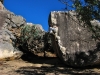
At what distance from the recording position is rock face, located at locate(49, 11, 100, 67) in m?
9.78

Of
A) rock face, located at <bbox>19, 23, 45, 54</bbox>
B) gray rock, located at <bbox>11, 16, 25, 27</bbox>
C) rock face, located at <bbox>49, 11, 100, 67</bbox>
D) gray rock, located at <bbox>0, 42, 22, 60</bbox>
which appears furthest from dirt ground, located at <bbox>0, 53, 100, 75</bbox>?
gray rock, located at <bbox>11, 16, 25, 27</bbox>

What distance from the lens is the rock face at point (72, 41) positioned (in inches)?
385

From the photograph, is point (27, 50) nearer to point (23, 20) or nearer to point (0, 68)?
point (23, 20)

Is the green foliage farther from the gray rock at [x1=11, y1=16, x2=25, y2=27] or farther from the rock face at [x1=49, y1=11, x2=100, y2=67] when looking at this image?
the rock face at [x1=49, y1=11, x2=100, y2=67]

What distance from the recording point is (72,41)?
1023cm

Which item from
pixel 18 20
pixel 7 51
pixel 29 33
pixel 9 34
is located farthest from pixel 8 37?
pixel 18 20

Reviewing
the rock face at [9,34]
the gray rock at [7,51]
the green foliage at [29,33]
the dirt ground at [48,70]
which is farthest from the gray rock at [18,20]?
the dirt ground at [48,70]

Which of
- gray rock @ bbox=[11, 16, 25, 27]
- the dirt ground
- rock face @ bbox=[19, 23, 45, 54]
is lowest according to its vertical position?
the dirt ground

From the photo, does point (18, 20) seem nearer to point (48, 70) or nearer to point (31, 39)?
point (31, 39)

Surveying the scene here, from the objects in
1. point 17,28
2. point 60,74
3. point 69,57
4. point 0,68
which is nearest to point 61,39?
point 69,57

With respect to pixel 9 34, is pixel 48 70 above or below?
below

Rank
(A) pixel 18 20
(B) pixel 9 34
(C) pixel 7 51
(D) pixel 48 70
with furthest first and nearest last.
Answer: (A) pixel 18 20, (B) pixel 9 34, (C) pixel 7 51, (D) pixel 48 70

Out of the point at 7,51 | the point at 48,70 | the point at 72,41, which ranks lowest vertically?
the point at 48,70

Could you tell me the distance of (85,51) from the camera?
9.89 meters
